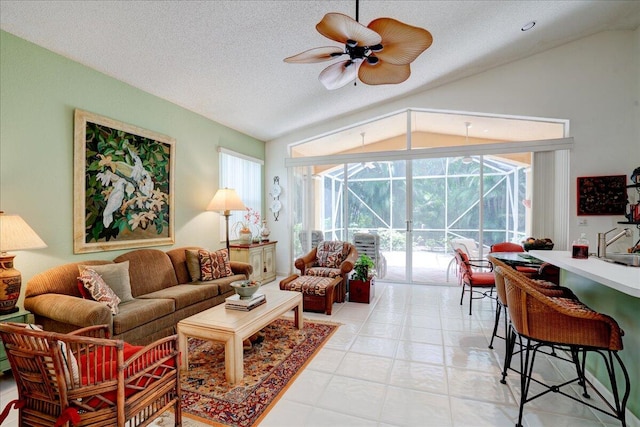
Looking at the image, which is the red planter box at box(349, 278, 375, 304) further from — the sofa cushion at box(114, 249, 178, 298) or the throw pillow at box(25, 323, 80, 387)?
the throw pillow at box(25, 323, 80, 387)

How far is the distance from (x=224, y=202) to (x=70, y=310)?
2.35 m

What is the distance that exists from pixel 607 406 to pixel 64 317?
397cm

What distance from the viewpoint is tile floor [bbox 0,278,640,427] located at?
192cm

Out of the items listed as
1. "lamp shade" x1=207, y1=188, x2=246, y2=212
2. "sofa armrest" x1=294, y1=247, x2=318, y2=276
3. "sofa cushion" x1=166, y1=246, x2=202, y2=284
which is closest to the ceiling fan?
"lamp shade" x1=207, y1=188, x2=246, y2=212

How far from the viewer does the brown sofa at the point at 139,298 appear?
7.86 ft

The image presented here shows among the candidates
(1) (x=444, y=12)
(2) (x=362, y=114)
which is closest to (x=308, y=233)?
(2) (x=362, y=114)

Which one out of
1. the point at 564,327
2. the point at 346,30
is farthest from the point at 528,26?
the point at 564,327

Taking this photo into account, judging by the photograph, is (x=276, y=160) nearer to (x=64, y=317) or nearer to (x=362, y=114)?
(x=362, y=114)

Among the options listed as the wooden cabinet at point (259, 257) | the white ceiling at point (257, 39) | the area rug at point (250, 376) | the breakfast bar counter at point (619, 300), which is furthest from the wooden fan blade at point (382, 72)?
the wooden cabinet at point (259, 257)

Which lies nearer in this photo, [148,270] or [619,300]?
[619,300]

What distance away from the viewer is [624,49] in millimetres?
4230

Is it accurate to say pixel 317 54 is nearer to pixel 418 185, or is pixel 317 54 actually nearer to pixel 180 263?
pixel 180 263

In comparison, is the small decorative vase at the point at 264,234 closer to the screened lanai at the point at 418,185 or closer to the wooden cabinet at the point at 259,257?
the wooden cabinet at the point at 259,257

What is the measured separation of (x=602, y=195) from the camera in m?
4.30
